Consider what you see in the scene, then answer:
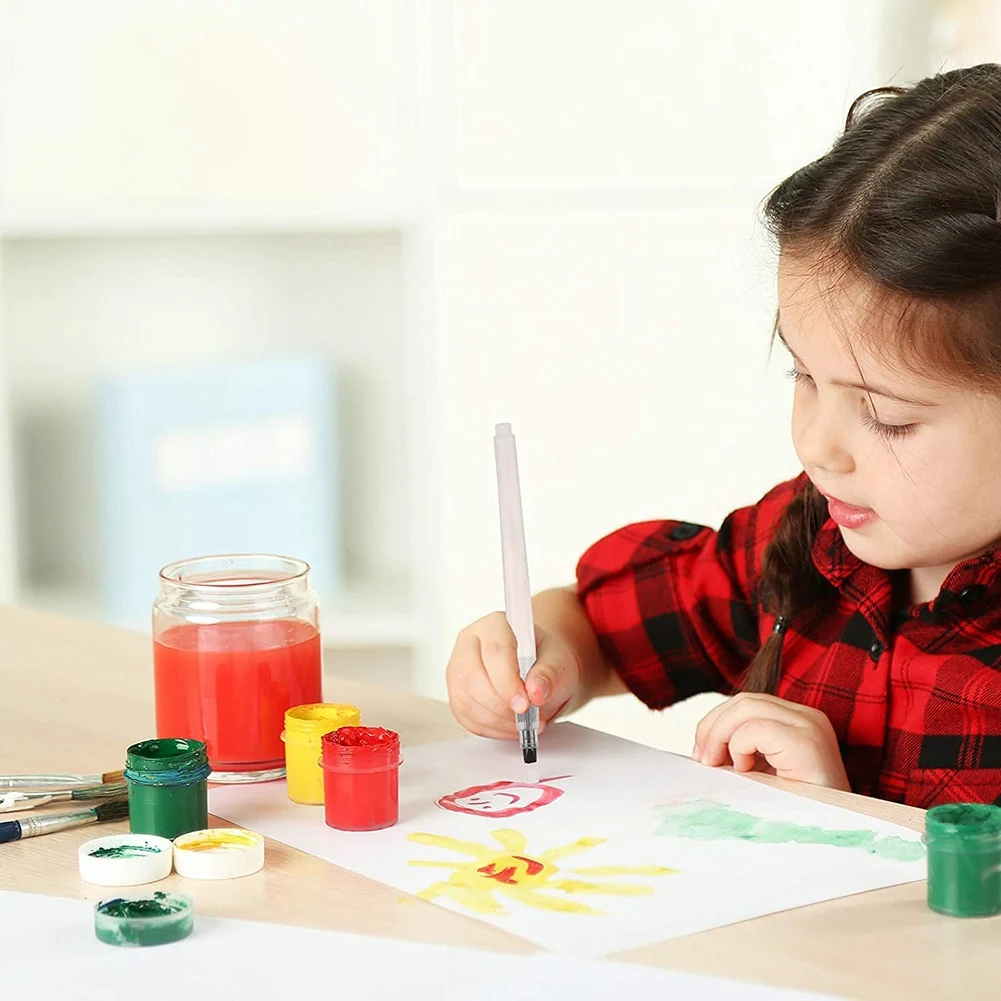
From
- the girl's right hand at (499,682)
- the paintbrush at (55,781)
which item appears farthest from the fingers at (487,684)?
the paintbrush at (55,781)

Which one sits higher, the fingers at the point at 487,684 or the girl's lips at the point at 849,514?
the girl's lips at the point at 849,514

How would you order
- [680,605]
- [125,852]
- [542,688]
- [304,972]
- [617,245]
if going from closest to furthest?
[304,972]
[125,852]
[542,688]
[680,605]
[617,245]

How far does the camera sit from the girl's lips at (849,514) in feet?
3.21

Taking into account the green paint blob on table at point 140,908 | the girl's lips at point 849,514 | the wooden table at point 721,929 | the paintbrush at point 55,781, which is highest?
the girl's lips at point 849,514

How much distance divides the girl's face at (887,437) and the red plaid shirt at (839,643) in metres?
0.05

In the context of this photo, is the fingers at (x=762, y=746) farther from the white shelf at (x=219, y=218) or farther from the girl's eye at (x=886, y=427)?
the white shelf at (x=219, y=218)

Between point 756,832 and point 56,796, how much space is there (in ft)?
1.14

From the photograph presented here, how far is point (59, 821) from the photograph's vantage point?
779 mm

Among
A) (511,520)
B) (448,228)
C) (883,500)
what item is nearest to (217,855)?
(511,520)

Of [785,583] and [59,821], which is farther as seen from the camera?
[785,583]

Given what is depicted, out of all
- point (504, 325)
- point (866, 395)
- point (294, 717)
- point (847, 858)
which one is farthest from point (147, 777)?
point (504, 325)

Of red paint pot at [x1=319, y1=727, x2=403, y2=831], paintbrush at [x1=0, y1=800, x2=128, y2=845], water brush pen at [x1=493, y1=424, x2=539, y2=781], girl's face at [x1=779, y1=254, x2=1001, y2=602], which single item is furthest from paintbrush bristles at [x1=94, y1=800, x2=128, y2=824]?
girl's face at [x1=779, y1=254, x2=1001, y2=602]

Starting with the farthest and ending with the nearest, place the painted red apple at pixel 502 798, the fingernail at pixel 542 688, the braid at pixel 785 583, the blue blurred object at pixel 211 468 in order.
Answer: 1. the blue blurred object at pixel 211 468
2. the braid at pixel 785 583
3. the fingernail at pixel 542 688
4. the painted red apple at pixel 502 798

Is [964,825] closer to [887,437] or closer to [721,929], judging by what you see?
[721,929]
